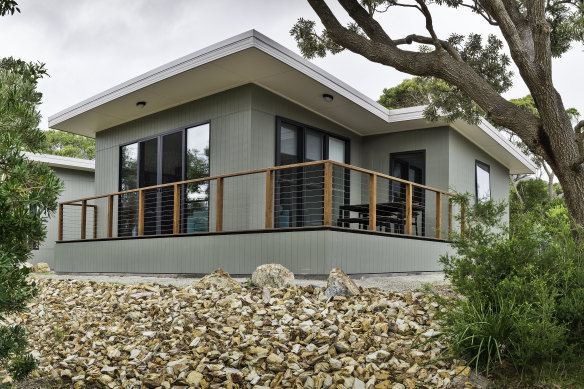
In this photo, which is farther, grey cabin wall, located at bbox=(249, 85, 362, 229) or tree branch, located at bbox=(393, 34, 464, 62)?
grey cabin wall, located at bbox=(249, 85, 362, 229)

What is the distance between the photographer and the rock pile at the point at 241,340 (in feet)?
12.6

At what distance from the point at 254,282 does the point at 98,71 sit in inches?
718

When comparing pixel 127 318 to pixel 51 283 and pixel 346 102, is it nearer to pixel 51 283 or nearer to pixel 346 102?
pixel 51 283

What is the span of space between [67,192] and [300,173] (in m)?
8.00

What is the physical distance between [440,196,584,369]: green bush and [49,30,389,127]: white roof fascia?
3.87 metres

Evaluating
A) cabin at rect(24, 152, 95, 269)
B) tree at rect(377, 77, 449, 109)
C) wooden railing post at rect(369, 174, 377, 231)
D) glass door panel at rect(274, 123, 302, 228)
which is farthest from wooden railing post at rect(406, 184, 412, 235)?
tree at rect(377, 77, 449, 109)

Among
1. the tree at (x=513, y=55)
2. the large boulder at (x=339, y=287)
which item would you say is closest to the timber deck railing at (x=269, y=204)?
the large boulder at (x=339, y=287)

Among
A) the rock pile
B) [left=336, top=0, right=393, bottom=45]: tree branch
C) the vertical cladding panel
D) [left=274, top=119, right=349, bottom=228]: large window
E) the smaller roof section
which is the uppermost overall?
[left=336, top=0, right=393, bottom=45]: tree branch

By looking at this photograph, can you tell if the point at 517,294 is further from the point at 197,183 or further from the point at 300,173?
the point at 197,183

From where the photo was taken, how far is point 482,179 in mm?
12648

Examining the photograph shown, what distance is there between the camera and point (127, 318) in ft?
17.6

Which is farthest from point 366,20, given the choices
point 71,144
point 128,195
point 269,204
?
point 71,144

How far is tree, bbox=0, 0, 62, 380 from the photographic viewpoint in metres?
2.34

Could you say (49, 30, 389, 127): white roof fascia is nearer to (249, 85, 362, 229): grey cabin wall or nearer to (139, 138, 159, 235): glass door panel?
(249, 85, 362, 229): grey cabin wall
